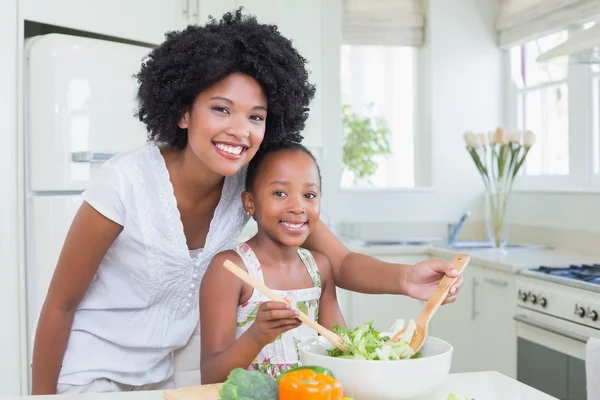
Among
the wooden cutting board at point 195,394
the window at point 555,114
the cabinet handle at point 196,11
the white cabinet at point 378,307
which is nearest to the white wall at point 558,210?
the window at point 555,114

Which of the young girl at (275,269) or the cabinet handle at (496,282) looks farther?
the cabinet handle at (496,282)

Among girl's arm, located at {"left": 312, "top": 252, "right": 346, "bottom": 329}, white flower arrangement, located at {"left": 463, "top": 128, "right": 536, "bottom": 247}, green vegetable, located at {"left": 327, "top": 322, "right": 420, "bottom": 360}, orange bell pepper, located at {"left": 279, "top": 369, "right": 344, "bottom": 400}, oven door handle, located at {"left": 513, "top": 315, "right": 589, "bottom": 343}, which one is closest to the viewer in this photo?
orange bell pepper, located at {"left": 279, "top": 369, "right": 344, "bottom": 400}

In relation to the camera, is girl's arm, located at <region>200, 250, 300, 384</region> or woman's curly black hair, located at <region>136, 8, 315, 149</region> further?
woman's curly black hair, located at <region>136, 8, 315, 149</region>

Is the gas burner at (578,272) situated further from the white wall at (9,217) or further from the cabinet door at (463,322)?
the white wall at (9,217)

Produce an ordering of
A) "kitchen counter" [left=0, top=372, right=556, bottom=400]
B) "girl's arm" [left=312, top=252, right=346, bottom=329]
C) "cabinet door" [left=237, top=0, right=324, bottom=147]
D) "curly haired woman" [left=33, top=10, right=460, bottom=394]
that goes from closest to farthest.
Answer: "kitchen counter" [left=0, top=372, right=556, bottom=400] → "curly haired woman" [left=33, top=10, right=460, bottom=394] → "girl's arm" [left=312, top=252, right=346, bottom=329] → "cabinet door" [left=237, top=0, right=324, bottom=147]

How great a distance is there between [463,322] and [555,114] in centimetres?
127

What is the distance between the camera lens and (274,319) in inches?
41.3

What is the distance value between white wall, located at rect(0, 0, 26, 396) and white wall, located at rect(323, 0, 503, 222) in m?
2.00

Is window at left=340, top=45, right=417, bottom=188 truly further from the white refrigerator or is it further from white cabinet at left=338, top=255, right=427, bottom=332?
the white refrigerator

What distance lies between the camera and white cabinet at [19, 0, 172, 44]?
9.03 feet

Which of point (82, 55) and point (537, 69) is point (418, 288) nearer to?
point (82, 55)

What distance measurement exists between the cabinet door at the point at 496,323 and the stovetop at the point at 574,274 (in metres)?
0.16

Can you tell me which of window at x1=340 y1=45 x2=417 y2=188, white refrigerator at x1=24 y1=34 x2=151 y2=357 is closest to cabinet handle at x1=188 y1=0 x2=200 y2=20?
white refrigerator at x1=24 y1=34 x2=151 y2=357

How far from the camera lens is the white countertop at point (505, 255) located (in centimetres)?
284
